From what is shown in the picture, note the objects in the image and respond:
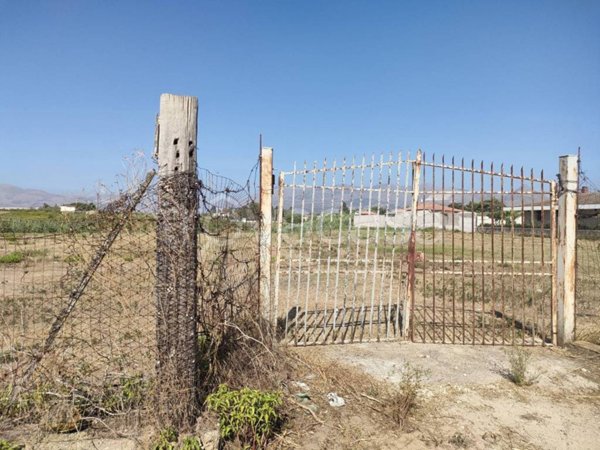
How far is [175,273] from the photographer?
341 cm

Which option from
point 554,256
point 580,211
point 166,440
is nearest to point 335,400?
point 166,440

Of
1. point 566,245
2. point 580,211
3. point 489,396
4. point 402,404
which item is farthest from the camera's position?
point 580,211

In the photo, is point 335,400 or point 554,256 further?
point 554,256

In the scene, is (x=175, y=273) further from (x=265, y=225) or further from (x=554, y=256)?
→ (x=554, y=256)

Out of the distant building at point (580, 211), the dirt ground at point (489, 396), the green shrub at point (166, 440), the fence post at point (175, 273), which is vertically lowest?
the dirt ground at point (489, 396)

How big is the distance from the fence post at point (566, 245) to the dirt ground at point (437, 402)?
457 millimetres

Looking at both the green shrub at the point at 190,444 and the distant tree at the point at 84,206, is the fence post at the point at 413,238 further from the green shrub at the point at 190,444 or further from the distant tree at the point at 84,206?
the distant tree at the point at 84,206

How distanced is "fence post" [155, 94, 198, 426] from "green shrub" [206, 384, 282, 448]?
279 mm

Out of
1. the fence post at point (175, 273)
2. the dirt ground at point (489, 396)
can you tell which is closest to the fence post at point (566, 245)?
the dirt ground at point (489, 396)

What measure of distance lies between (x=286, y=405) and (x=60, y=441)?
196cm

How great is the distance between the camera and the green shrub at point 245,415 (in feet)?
10.9

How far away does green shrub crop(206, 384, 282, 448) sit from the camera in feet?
10.9

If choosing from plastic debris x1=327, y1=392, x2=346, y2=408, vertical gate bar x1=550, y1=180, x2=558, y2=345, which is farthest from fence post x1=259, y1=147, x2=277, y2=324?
vertical gate bar x1=550, y1=180, x2=558, y2=345

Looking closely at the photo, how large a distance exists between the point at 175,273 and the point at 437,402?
3.13 meters
